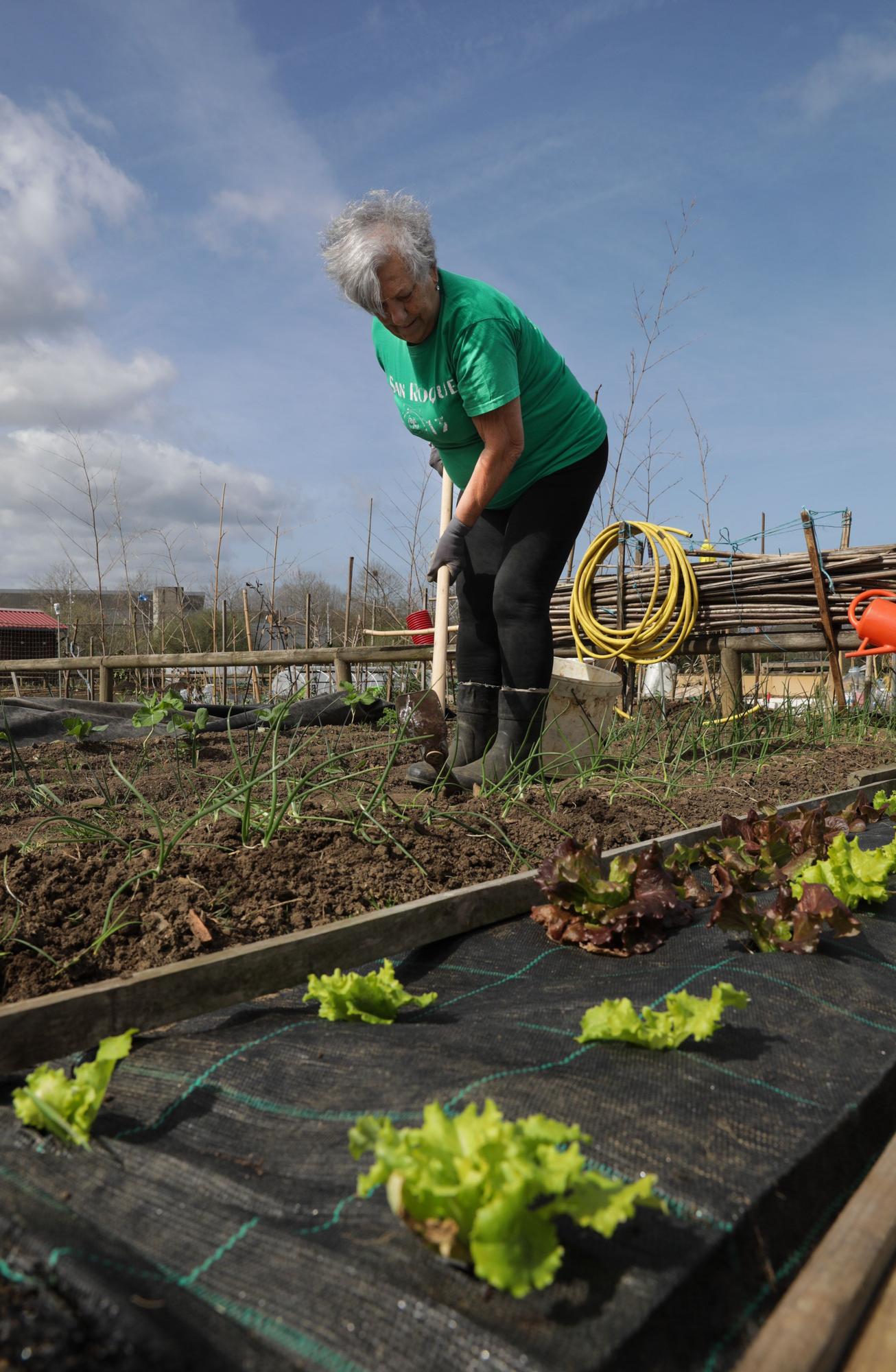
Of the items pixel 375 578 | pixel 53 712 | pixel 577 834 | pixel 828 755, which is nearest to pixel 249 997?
pixel 577 834

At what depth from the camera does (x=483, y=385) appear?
2.61m

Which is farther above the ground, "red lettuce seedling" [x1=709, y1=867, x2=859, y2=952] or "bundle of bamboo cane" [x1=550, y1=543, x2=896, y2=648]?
"bundle of bamboo cane" [x1=550, y1=543, x2=896, y2=648]

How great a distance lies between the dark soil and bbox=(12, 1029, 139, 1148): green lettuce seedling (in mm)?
492

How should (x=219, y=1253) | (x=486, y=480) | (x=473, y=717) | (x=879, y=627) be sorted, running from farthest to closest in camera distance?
(x=879, y=627) → (x=473, y=717) → (x=486, y=480) → (x=219, y=1253)

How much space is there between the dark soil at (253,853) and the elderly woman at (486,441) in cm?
40

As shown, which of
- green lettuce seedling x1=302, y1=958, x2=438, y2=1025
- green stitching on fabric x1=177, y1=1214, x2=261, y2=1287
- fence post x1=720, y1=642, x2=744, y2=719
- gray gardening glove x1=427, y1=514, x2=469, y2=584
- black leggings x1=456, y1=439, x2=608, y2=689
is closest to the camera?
green stitching on fabric x1=177, y1=1214, x2=261, y2=1287

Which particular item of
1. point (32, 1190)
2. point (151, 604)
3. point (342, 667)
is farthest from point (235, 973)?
point (151, 604)

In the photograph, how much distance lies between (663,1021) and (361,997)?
490mm

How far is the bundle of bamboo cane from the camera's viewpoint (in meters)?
5.41

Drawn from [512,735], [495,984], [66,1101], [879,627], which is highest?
[879,627]

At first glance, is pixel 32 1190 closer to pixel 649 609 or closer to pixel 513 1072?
A: pixel 513 1072

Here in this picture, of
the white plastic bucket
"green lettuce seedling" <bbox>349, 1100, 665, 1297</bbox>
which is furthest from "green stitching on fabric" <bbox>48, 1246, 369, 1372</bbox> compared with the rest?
the white plastic bucket

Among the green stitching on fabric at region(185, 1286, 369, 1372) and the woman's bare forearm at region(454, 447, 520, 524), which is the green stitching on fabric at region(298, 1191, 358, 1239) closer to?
the green stitching on fabric at region(185, 1286, 369, 1372)

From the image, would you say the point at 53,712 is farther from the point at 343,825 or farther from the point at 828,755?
the point at 828,755
